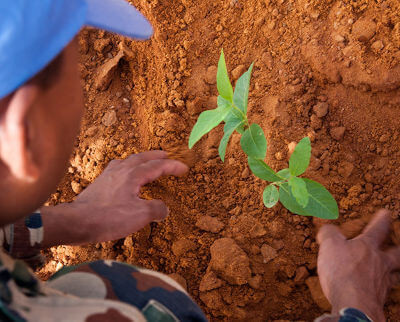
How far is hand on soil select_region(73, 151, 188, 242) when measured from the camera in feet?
4.97

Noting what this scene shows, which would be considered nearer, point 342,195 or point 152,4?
point 342,195

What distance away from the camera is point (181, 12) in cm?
186

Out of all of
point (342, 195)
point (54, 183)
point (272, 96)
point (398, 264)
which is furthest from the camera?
point (272, 96)

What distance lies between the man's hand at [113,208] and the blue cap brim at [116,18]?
0.69m

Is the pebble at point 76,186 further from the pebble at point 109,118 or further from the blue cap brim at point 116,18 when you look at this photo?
the blue cap brim at point 116,18

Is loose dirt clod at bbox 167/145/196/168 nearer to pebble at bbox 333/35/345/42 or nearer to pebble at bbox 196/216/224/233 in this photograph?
pebble at bbox 196/216/224/233

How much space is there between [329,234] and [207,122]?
2.05 ft

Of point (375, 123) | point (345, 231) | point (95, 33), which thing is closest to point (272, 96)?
point (375, 123)

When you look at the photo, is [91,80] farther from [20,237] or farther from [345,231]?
[345,231]

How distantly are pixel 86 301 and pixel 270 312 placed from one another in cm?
81

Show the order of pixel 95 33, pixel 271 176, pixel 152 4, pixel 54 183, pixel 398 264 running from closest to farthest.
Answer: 1. pixel 54 183
2. pixel 271 176
3. pixel 398 264
4. pixel 152 4
5. pixel 95 33

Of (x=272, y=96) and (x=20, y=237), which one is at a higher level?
(x=272, y=96)

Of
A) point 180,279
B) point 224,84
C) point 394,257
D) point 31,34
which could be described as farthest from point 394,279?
point 31,34

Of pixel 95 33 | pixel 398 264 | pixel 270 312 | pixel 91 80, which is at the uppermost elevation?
pixel 95 33
